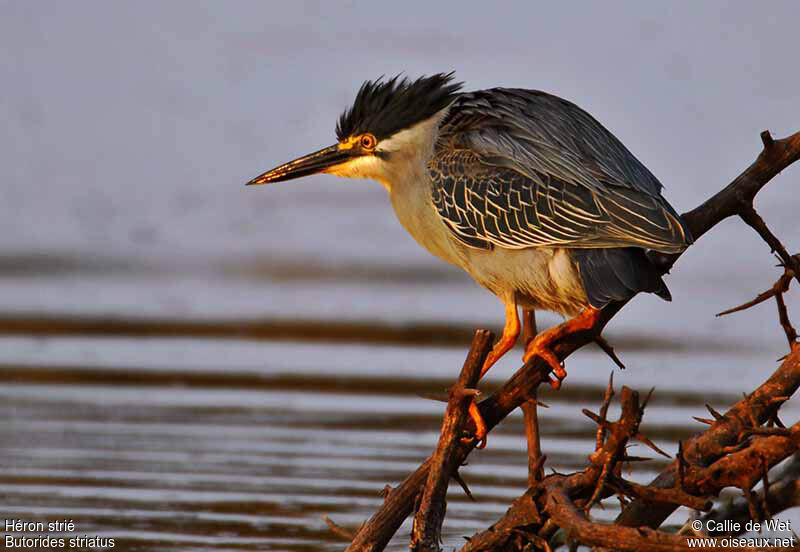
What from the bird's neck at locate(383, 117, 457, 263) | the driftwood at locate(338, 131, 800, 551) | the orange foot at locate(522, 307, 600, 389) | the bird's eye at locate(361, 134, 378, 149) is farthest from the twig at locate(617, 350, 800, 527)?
the bird's eye at locate(361, 134, 378, 149)

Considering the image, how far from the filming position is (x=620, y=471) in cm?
535

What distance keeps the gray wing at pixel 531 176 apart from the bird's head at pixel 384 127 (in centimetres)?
9

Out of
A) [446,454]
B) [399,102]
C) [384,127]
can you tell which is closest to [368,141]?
[384,127]

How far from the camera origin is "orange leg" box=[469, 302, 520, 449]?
576 centimetres

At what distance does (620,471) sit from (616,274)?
976 mm

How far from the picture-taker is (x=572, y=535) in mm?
5027

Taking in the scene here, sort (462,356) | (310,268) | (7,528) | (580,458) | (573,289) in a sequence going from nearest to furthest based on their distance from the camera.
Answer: (573,289) → (7,528) → (580,458) → (462,356) → (310,268)

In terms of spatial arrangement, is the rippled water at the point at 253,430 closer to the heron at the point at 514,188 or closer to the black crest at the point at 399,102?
the heron at the point at 514,188

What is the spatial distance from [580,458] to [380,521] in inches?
117

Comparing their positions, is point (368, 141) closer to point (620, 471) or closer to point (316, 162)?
point (316, 162)

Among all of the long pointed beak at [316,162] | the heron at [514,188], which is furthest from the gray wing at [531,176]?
the long pointed beak at [316,162]

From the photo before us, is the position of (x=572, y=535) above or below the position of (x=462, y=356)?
below

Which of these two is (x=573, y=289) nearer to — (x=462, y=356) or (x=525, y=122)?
(x=525, y=122)

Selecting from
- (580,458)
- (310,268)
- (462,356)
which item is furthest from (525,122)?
(310,268)
